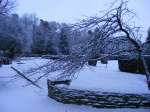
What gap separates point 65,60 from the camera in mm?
6617

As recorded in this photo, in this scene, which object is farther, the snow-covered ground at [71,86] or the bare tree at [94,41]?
the snow-covered ground at [71,86]

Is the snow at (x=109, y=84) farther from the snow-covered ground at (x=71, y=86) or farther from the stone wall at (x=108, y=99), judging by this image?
the stone wall at (x=108, y=99)

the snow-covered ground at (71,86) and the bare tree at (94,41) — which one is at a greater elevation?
the bare tree at (94,41)

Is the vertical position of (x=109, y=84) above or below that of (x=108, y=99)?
above

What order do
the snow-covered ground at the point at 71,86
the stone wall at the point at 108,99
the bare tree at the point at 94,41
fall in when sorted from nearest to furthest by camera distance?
the bare tree at the point at 94,41
the stone wall at the point at 108,99
the snow-covered ground at the point at 71,86

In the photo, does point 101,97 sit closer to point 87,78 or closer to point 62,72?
point 87,78

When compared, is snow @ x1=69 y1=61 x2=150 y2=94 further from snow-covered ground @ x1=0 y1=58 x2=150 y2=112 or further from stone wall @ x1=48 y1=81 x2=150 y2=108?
stone wall @ x1=48 y1=81 x2=150 y2=108

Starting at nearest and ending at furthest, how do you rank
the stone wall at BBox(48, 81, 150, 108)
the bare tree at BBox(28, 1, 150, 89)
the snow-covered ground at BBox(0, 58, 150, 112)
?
the bare tree at BBox(28, 1, 150, 89)
the stone wall at BBox(48, 81, 150, 108)
the snow-covered ground at BBox(0, 58, 150, 112)

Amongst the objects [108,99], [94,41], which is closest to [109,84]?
[108,99]

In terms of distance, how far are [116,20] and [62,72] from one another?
1.59 meters

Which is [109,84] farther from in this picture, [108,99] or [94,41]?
[94,41]

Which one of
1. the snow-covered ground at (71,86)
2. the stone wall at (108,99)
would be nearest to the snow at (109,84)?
the snow-covered ground at (71,86)

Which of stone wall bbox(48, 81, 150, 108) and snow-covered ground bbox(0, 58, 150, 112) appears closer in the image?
stone wall bbox(48, 81, 150, 108)

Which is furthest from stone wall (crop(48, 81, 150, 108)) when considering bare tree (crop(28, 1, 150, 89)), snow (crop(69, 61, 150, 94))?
bare tree (crop(28, 1, 150, 89))
